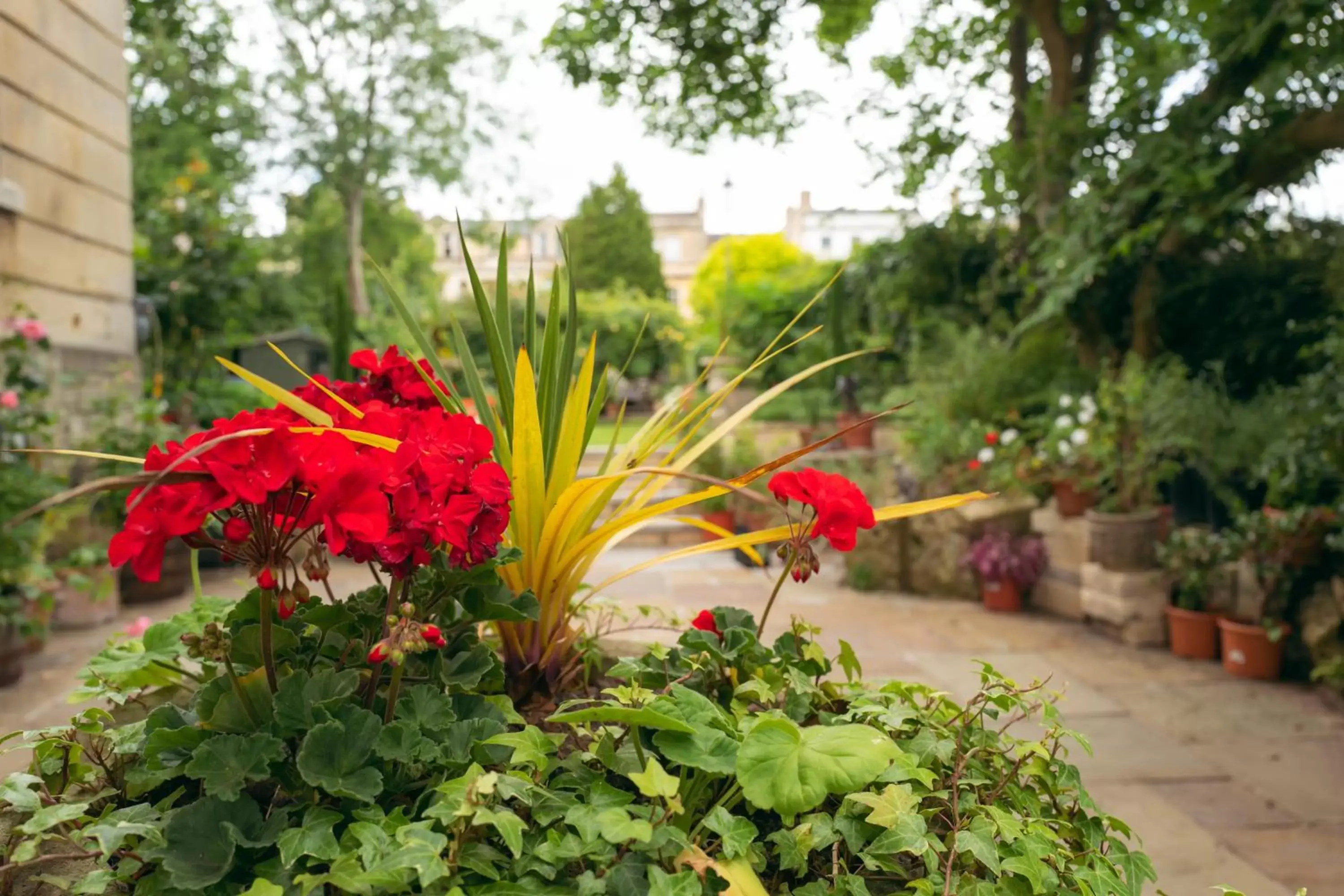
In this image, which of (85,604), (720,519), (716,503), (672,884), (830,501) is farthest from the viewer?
(716,503)

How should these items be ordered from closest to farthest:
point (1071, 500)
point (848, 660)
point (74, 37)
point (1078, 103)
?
1. point (848, 660)
2. point (1071, 500)
3. point (74, 37)
4. point (1078, 103)

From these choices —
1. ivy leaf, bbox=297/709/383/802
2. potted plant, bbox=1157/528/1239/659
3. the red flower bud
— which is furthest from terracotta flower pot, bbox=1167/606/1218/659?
the red flower bud

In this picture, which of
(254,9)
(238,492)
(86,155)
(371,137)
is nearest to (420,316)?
(86,155)

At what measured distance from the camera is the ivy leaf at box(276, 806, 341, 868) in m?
0.75

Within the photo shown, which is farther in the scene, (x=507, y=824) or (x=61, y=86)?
(x=61, y=86)

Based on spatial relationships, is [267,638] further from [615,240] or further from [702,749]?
[615,240]

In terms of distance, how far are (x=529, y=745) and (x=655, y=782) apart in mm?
185

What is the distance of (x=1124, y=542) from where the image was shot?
13.1 feet

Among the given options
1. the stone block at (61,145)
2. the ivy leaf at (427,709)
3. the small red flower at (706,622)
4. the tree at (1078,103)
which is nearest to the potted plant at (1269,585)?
the tree at (1078,103)

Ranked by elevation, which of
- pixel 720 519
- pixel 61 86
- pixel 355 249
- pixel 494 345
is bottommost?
pixel 720 519

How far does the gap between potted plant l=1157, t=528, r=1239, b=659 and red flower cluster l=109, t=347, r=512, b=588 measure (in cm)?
354

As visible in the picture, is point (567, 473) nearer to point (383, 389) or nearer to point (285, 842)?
point (383, 389)

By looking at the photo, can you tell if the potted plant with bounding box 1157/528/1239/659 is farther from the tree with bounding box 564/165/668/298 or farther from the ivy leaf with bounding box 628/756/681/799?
the tree with bounding box 564/165/668/298

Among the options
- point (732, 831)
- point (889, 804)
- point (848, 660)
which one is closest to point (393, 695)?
point (732, 831)
